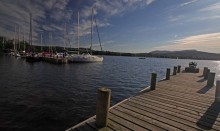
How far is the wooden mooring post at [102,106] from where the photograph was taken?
194 inches

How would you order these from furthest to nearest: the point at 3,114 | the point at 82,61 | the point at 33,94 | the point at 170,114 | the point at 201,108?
the point at 82,61 < the point at 33,94 < the point at 3,114 < the point at 201,108 < the point at 170,114

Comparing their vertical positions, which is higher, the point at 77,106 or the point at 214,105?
the point at 214,105

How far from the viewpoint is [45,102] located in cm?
1123

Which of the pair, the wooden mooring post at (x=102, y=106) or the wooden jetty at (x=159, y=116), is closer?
the wooden mooring post at (x=102, y=106)

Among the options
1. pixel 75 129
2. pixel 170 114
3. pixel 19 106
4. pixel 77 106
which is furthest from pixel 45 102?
pixel 170 114

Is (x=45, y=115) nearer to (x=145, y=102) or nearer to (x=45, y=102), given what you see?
(x=45, y=102)

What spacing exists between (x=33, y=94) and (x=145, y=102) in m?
9.81

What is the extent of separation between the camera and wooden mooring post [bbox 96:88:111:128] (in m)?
4.92

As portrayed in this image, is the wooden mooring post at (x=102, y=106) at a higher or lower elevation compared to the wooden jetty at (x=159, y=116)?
higher

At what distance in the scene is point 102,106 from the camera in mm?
4992

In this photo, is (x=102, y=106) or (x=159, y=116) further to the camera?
(x=159, y=116)

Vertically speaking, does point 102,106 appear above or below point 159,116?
above

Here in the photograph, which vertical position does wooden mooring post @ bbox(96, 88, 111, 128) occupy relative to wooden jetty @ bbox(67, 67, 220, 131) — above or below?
above

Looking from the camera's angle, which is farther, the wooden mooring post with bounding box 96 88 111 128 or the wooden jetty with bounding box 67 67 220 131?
the wooden jetty with bounding box 67 67 220 131
